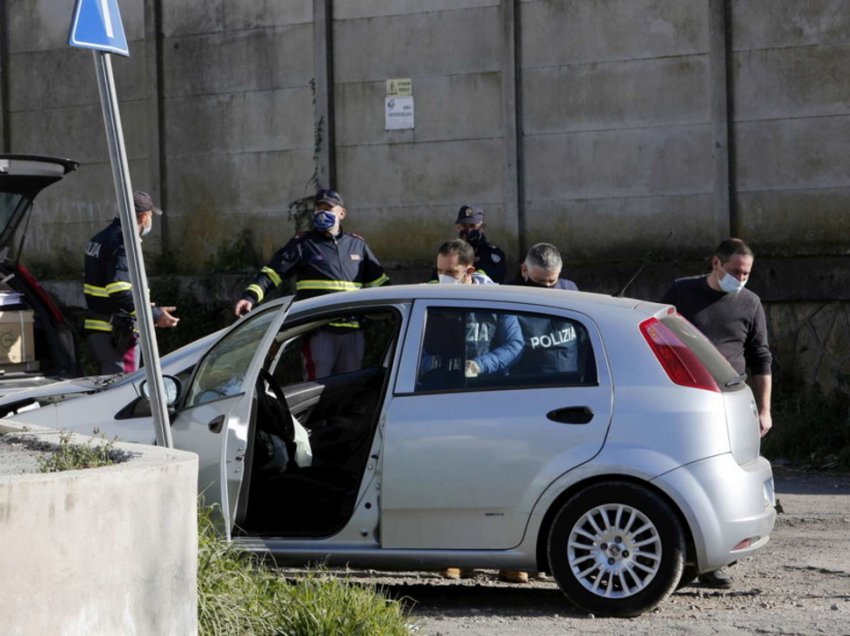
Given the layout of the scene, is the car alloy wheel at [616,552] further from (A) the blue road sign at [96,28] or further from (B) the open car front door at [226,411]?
(A) the blue road sign at [96,28]

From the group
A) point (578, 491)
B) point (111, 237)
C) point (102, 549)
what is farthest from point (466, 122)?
point (102, 549)

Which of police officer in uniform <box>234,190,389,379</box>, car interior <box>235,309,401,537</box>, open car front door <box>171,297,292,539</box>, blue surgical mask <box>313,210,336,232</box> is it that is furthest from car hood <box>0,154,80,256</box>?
open car front door <box>171,297,292,539</box>

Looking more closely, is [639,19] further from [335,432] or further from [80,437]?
[80,437]

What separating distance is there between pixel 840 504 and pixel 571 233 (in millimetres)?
3846

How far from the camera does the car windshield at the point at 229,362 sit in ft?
22.8

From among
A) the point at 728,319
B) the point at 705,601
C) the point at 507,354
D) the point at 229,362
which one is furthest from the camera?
the point at 728,319

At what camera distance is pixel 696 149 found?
471 inches

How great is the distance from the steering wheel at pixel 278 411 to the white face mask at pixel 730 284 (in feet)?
9.00

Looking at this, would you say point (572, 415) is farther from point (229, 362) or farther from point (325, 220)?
point (325, 220)

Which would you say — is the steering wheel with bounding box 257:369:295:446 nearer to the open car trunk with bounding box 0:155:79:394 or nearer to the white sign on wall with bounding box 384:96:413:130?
the open car trunk with bounding box 0:155:79:394

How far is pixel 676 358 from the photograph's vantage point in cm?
668

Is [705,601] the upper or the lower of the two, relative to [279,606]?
lower

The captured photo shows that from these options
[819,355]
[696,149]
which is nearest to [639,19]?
[696,149]

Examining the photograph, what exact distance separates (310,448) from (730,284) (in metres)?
2.67
